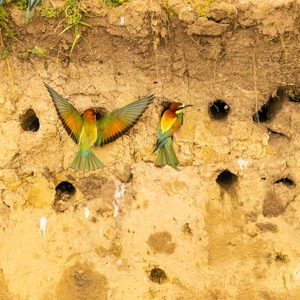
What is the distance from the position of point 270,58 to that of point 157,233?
1192 millimetres

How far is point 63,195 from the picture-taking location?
388 centimetres

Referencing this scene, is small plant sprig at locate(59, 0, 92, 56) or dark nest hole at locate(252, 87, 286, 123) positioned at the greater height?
small plant sprig at locate(59, 0, 92, 56)

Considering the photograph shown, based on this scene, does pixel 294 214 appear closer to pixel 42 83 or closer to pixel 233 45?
pixel 233 45

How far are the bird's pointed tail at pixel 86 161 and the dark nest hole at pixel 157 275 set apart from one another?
71 cm

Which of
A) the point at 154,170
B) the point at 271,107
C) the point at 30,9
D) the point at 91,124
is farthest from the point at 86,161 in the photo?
the point at 271,107

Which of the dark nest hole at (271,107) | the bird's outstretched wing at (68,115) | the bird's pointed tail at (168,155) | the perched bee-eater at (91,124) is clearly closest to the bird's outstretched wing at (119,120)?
the perched bee-eater at (91,124)

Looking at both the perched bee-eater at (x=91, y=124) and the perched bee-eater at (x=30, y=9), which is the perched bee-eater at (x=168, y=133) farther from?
the perched bee-eater at (x=30, y=9)

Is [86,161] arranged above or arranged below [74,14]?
below

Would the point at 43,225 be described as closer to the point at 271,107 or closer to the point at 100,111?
the point at 100,111

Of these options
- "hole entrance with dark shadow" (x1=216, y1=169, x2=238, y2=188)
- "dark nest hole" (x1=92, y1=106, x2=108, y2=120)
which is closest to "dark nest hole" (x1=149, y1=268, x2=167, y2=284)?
"hole entrance with dark shadow" (x1=216, y1=169, x2=238, y2=188)

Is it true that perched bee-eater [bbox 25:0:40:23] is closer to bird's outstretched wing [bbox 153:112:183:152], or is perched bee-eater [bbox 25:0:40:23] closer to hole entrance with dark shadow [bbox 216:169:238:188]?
bird's outstretched wing [bbox 153:112:183:152]

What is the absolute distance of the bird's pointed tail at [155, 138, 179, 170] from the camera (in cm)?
372

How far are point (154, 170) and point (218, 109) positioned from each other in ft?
1.74

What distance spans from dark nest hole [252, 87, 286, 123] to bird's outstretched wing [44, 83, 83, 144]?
101cm
